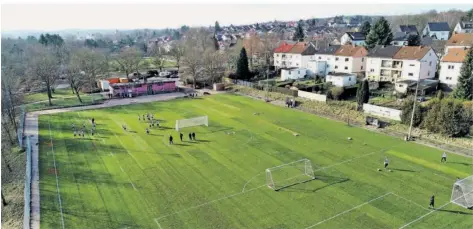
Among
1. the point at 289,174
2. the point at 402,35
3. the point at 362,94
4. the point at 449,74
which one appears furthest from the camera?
the point at 402,35

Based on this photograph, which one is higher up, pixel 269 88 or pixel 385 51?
pixel 385 51

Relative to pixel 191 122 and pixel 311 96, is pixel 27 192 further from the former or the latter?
pixel 311 96

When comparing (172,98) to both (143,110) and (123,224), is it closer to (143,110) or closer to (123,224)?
(143,110)

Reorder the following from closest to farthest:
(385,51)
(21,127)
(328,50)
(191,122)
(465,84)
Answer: (191,122) → (21,127) → (465,84) → (385,51) → (328,50)

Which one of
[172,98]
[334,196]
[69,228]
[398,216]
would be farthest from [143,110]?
[398,216]

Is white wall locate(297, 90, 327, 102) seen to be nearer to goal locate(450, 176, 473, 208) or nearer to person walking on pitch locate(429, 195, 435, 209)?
goal locate(450, 176, 473, 208)

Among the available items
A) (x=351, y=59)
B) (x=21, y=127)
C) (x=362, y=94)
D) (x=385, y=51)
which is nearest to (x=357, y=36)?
(x=351, y=59)
